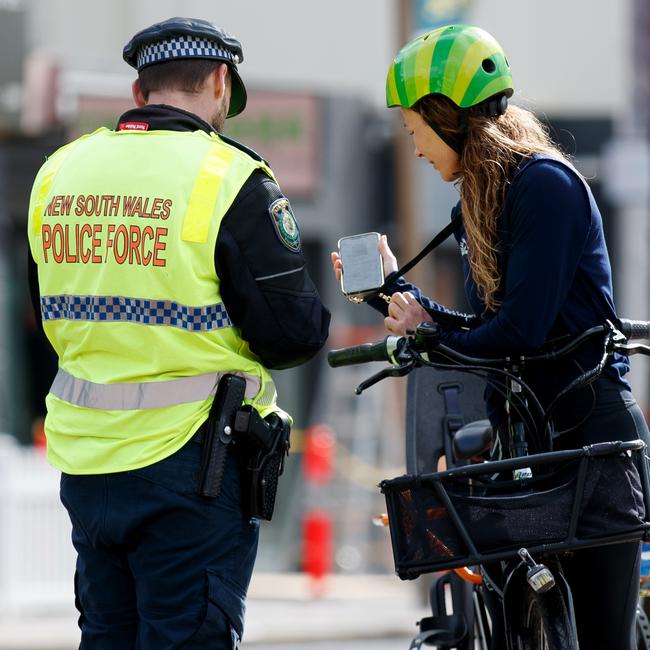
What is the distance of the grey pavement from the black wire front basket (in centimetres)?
558

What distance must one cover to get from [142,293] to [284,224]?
38 cm

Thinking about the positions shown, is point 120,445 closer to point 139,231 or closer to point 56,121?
point 139,231

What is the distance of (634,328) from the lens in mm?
3637

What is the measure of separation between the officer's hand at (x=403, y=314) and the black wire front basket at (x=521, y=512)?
480 millimetres

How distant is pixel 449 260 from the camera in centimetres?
1614

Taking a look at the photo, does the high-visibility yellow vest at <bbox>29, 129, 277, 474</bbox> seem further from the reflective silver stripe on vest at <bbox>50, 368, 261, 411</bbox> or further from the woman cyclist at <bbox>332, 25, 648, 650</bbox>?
the woman cyclist at <bbox>332, 25, 648, 650</bbox>

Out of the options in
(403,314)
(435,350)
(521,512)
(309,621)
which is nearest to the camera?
(521,512)

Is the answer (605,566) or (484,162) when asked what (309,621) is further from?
(484,162)

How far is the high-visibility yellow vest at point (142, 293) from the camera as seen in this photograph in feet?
10.9

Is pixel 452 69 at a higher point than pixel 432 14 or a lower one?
lower

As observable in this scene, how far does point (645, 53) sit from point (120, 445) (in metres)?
13.4

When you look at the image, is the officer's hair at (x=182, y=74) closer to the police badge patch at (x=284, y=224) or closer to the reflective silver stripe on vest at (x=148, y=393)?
the police badge patch at (x=284, y=224)

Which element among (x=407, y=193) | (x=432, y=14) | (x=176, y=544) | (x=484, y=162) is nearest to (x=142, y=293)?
(x=176, y=544)

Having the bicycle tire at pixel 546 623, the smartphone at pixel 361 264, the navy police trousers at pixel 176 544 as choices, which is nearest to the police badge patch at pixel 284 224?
the smartphone at pixel 361 264
